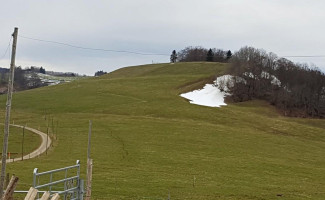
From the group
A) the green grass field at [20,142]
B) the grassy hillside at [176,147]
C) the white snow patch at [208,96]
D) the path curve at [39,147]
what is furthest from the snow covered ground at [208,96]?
the green grass field at [20,142]

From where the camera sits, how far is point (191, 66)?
194m

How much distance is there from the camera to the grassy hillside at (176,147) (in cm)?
3459

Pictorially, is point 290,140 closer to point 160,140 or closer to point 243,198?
point 160,140

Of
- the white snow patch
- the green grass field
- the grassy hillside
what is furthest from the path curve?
the white snow patch

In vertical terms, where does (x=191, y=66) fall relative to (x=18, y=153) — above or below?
above

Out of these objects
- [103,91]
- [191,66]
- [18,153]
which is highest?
[191,66]

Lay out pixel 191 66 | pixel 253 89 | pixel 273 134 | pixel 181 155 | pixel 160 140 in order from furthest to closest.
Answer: pixel 191 66 < pixel 253 89 < pixel 273 134 < pixel 160 140 < pixel 181 155

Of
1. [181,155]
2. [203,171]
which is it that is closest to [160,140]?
[181,155]

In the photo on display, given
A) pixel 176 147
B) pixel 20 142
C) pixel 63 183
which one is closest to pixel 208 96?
pixel 176 147

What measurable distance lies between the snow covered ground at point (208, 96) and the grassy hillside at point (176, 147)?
488 centimetres

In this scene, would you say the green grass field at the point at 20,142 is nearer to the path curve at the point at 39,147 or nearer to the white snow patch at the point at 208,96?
the path curve at the point at 39,147

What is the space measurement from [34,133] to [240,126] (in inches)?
1573

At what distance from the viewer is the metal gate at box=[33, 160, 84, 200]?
1675 centimetres

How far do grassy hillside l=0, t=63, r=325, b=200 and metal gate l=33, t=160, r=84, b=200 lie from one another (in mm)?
1936
